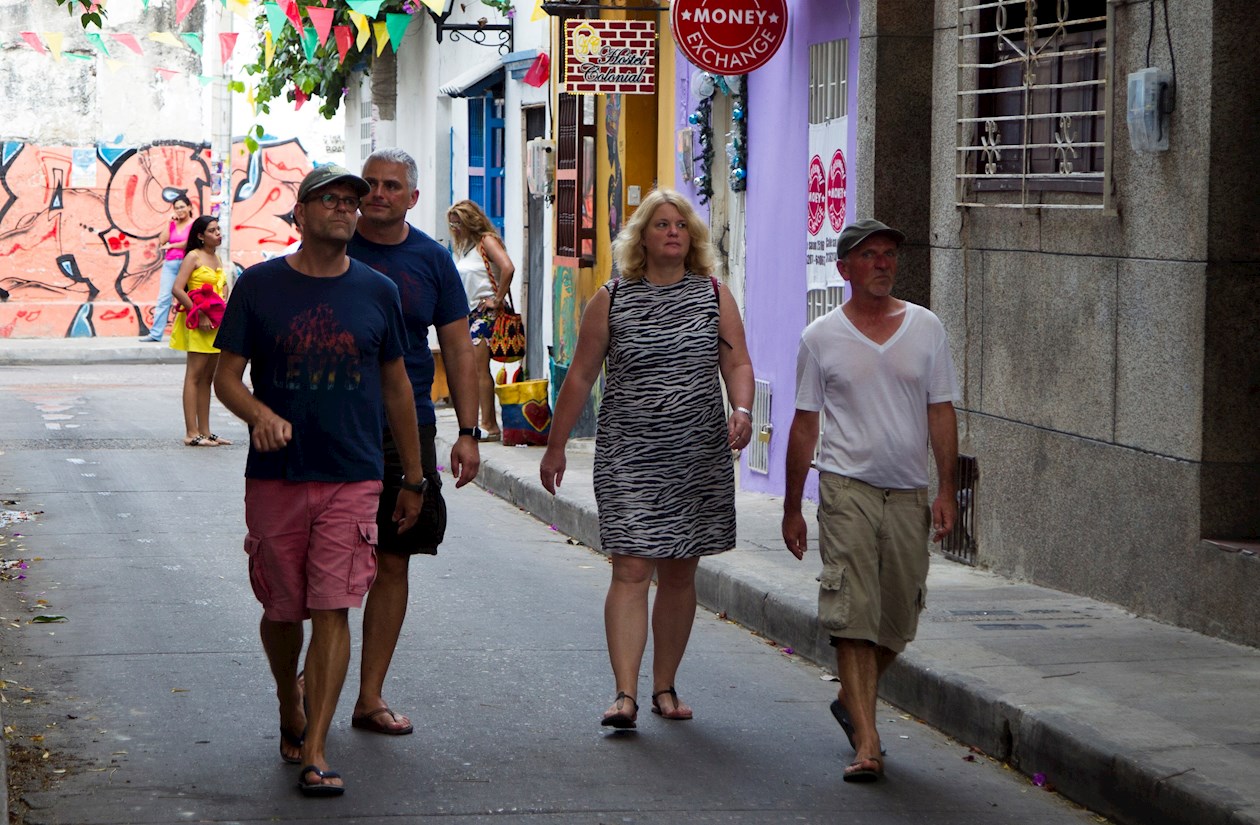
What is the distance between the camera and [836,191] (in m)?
11.5

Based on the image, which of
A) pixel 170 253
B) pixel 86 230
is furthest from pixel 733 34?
pixel 86 230

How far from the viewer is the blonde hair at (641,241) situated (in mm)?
6711

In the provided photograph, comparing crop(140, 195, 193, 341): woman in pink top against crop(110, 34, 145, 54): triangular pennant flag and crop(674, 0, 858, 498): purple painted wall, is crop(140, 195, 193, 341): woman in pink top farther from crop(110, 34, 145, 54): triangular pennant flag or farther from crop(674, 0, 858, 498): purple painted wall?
crop(674, 0, 858, 498): purple painted wall

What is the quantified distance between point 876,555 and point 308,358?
189 cm

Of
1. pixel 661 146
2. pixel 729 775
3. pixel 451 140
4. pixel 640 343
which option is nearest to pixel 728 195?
pixel 661 146

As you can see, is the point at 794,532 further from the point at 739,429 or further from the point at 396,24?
the point at 396,24

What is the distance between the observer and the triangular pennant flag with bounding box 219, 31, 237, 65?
25.9 meters

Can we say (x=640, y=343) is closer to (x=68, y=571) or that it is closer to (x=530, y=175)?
(x=68, y=571)

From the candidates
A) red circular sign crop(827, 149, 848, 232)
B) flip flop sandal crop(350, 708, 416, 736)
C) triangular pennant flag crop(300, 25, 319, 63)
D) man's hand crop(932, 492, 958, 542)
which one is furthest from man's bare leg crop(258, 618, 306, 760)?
triangular pennant flag crop(300, 25, 319, 63)

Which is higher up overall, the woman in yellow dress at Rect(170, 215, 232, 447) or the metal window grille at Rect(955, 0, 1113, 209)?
the metal window grille at Rect(955, 0, 1113, 209)

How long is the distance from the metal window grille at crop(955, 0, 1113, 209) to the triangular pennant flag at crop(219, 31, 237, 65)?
57.6 feet

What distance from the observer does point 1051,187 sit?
9039 millimetres

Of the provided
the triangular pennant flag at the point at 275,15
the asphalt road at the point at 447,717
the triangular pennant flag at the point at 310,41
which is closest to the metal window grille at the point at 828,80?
the asphalt road at the point at 447,717

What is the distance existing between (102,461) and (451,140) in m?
8.88
